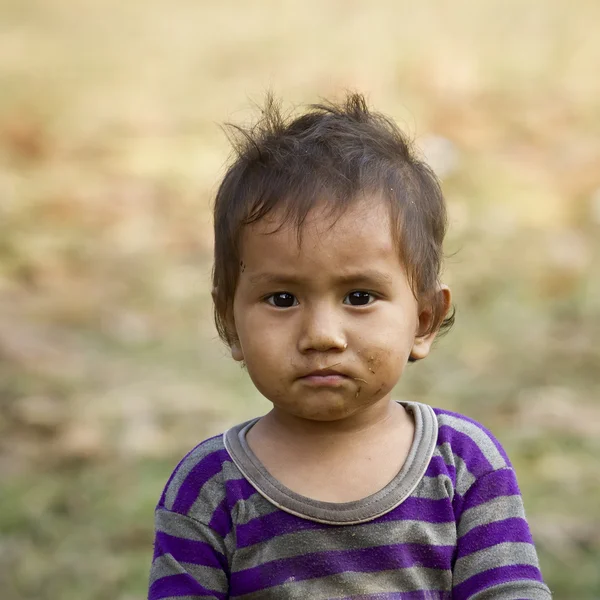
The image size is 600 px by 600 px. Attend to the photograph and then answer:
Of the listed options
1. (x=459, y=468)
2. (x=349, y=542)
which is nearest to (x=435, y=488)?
(x=459, y=468)

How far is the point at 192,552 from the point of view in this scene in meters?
1.95

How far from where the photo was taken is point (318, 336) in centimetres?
186

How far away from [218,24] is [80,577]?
3822 mm

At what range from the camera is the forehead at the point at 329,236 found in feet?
6.21

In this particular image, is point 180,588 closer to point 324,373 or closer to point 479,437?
point 324,373

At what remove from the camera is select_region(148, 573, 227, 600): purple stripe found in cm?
194

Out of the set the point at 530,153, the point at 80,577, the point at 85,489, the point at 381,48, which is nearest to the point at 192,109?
the point at 381,48

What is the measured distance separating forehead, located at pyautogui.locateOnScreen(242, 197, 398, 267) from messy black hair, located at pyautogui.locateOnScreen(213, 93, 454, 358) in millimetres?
11

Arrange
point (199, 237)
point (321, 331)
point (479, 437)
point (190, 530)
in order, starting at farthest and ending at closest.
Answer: point (199, 237), point (479, 437), point (190, 530), point (321, 331)

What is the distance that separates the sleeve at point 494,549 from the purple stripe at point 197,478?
431mm

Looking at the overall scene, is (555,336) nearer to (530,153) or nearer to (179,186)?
(530,153)

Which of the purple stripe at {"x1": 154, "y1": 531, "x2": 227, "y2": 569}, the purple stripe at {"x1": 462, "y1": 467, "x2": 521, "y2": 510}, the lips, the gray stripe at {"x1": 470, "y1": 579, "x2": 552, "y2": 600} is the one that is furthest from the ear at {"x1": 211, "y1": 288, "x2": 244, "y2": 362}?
the gray stripe at {"x1": 470, "y1": 579, "x2": 552, "y2": 600}

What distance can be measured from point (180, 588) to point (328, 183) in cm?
73

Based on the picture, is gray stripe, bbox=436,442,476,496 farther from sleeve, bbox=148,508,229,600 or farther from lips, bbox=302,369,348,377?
sleeve, bbox=148,508,229,600
